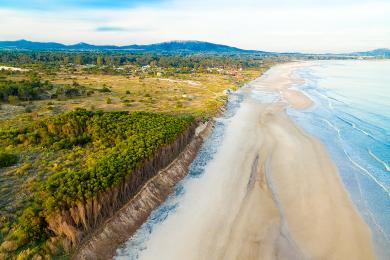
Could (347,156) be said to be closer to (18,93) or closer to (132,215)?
(132,215)

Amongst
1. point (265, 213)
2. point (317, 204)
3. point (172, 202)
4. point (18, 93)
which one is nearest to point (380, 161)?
point (317, 204)

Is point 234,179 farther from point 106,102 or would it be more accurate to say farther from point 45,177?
point 106,102

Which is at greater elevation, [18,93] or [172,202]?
[18,93]

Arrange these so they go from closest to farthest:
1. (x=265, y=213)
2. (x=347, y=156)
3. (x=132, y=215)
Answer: (x=132, y=215), (x=265, y=213), (x=347, y=156)

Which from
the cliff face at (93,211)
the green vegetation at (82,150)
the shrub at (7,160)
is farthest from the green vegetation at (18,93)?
the cliff face at (93,211)

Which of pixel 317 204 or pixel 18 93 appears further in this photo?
pixel 18 93

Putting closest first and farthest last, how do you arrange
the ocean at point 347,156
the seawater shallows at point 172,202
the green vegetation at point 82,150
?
1. the green vegetation at point 82,150
2. the seawater shallows at point 172,202
3. the ocean at point 347,156

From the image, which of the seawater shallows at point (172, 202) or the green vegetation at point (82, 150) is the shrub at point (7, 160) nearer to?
the green vegetation at point (82, 150)

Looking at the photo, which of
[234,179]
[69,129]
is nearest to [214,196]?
[234,179]
